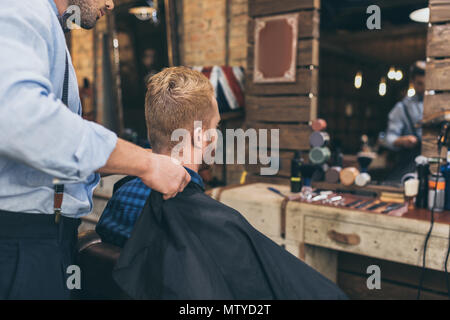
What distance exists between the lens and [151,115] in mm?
1330

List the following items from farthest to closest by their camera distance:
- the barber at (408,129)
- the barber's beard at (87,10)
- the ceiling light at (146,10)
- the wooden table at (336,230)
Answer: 1. the ceiling light at (146,10)
2. the barber at (408,129)
3. the wooden table at (336,230)
4. the barber's beard at (87,10)

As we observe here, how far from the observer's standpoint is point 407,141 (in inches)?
121

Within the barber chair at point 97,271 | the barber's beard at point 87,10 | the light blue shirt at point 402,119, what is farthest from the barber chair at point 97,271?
the light blue shirt at point 402,119

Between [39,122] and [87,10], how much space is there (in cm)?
49

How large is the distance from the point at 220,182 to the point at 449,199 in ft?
6.03

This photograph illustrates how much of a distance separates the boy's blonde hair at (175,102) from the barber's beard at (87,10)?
0.94ft

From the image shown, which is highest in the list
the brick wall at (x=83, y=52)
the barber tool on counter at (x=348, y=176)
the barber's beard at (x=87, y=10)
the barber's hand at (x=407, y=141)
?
the brick wall at (x=83, y=52)

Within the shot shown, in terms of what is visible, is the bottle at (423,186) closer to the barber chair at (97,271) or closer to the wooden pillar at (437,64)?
the wooden pillar at (437,64)

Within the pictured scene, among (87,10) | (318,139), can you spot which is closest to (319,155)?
(318,139)

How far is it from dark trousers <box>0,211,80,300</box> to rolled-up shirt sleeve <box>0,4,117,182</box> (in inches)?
9.0

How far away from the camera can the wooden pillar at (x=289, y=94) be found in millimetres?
2871

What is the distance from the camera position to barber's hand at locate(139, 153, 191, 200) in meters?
0.95
